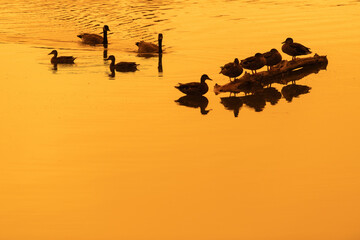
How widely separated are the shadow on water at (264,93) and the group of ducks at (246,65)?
469mm

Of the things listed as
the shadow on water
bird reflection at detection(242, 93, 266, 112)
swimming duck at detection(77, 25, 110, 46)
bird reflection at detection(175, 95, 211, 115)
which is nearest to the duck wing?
bird reflection at detection(175, 95, 211, 115)

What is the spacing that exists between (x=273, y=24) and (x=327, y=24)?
216cm

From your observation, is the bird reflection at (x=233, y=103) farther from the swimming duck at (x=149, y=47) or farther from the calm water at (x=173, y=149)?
the swimming duck at (x=149, y=47)

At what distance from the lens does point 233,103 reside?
2133 cm

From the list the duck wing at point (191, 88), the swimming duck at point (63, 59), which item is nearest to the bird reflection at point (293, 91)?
the duck wing at point (191, 88)

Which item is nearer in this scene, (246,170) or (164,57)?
(246,170)

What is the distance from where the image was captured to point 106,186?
14.6 meters

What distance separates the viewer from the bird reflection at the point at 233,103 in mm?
20672

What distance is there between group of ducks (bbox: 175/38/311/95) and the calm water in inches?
18.6

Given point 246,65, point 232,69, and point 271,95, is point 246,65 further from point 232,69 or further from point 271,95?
point 271,95

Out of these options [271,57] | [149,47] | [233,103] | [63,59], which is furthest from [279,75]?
[63,59]

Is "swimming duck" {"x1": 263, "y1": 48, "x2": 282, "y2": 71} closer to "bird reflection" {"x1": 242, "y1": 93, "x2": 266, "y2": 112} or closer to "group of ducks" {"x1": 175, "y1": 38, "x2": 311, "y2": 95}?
"group of ducks" {"x1": 175, "y1": 38, "x2": 311, "y2": 95}

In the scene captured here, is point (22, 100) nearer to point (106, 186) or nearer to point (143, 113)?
point (143, 113)

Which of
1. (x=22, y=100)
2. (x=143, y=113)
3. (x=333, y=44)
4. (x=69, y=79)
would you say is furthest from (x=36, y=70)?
(x=333, y=44)
